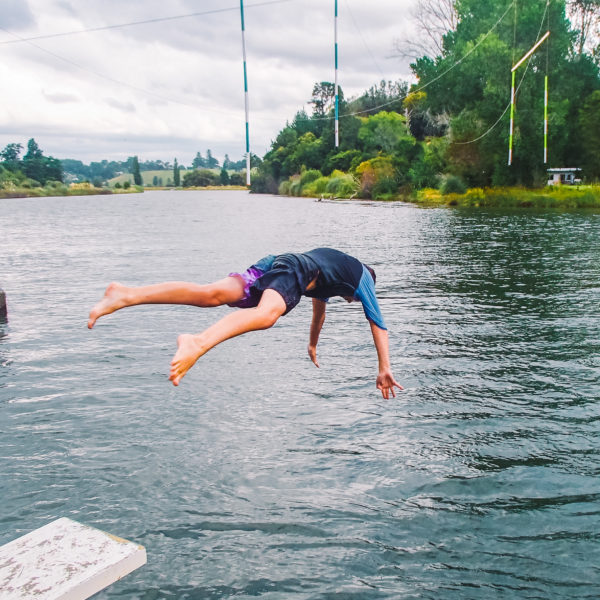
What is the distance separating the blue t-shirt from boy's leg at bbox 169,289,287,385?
18cm

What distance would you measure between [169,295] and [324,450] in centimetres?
239

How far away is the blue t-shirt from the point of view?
5.67 m

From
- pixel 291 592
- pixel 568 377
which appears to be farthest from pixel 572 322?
pixel 291 592

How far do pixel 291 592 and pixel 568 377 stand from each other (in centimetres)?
600

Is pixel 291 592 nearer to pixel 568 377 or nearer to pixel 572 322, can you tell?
pixel 568 377

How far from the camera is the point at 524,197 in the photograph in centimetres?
5184

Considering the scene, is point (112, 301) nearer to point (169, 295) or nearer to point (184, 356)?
point (169, 295)

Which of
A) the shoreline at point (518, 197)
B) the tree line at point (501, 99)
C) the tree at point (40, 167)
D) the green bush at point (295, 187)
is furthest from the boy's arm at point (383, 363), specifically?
the tree at point (40, 167)

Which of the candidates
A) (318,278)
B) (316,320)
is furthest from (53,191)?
(318,278)

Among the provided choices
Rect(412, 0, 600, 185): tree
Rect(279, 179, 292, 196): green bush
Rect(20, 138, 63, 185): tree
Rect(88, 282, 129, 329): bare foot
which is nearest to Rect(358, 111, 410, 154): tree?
Rect(279, 179, 292, 196): green bush

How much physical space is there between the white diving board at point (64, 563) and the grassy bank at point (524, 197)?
48.1 metres

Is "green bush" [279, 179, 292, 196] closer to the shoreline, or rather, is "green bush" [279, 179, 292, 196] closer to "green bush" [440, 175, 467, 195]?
the shoreline

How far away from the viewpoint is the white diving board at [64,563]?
3186 mm

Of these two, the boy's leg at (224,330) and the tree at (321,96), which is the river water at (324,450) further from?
the tree at (321,96)
